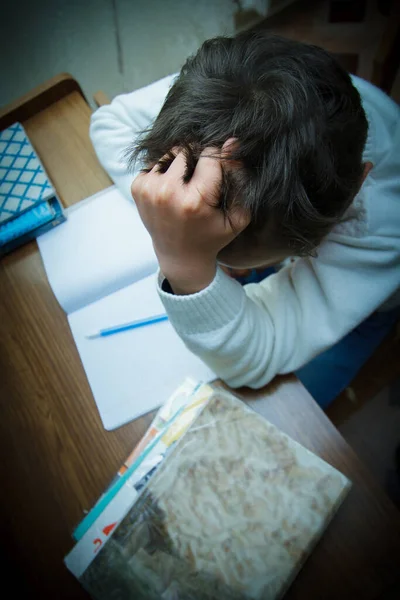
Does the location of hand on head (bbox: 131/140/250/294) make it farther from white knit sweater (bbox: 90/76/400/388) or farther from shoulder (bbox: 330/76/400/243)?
shoulder (bbox: 330/76/400/243)

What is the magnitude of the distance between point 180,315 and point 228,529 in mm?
231

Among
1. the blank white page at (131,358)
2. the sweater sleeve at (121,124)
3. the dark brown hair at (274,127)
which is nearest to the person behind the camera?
the dark brown hair at (274,127)

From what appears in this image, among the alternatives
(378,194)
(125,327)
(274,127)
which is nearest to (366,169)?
(378,194)

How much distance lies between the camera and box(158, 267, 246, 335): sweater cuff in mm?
431

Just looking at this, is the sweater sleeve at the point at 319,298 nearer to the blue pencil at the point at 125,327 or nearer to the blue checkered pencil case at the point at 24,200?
the blue pencil at the point at 125,327

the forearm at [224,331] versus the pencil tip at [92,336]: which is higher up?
the forearm at [224,331]

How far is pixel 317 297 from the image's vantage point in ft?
1.58

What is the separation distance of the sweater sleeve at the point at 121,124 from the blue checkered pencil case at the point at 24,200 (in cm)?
10

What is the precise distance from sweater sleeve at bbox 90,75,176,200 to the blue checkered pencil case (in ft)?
0.33

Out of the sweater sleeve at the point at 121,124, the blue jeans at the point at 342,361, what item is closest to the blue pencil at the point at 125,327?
the sweater sleeve at the point at 121,124

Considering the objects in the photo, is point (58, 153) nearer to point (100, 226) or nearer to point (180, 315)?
point (100, 226)

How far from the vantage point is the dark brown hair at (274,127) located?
342 millimetres

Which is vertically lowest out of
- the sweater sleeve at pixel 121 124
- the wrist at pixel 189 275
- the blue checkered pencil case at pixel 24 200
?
the wrist at pixel 189 275

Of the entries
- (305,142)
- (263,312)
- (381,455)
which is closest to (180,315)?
(263,312)
